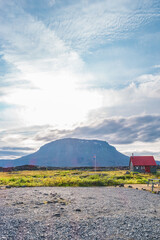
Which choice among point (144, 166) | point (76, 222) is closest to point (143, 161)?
point (144, 166)

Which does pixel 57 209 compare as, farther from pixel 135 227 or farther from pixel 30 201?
pixel 135 227

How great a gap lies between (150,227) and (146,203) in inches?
369

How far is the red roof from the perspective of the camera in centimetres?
8550

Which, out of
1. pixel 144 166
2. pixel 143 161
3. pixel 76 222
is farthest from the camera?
pixel 143 161

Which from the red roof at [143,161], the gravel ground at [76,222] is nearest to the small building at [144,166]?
the red roof at [143,161]

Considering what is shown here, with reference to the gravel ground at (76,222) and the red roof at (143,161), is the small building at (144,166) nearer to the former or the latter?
the red roof at (143,161)

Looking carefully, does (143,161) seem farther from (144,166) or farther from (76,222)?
(76,222)

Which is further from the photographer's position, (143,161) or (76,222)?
(143,161)

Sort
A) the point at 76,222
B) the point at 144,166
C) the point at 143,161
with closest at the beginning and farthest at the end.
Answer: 1. the point at 76,222
2. the point at 144,166
3. the point at 143,161

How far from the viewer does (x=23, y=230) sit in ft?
44.9

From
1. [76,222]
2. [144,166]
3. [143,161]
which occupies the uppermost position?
[143,161]

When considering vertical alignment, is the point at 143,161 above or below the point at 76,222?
above

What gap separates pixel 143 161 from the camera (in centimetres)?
8700

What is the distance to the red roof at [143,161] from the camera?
8550 centimetres
